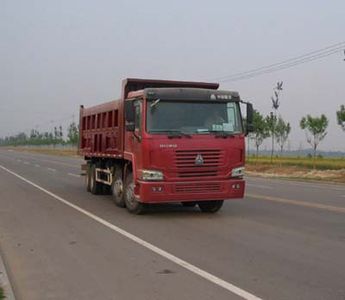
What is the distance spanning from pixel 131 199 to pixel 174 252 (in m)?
5.34

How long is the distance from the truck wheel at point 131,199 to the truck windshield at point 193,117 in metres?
1.78

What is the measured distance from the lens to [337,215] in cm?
1489

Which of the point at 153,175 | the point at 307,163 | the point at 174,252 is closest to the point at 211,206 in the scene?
the point at 153,175

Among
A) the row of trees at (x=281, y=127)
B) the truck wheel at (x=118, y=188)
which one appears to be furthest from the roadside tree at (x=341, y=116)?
the truck wheel at (x=118, y=188)

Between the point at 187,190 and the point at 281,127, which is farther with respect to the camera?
the point at 281,127

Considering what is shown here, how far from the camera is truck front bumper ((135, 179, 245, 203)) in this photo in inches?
542

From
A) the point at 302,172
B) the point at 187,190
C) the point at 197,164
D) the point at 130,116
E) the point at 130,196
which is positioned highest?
the point at 130,116

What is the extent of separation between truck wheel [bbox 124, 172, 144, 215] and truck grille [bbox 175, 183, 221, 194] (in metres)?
1.14

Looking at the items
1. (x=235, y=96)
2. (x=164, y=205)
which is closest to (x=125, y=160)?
(x=164, y=205)

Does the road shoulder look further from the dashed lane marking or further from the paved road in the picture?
the dashed lane marking

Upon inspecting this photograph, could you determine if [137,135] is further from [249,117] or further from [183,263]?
[183,263]

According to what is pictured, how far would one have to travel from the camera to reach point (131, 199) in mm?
15023

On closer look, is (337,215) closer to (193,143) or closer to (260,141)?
(193,143)

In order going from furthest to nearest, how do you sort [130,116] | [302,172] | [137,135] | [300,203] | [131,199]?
[302,172] → [300,203] → [131,199] → [130,116] → [137,135]
